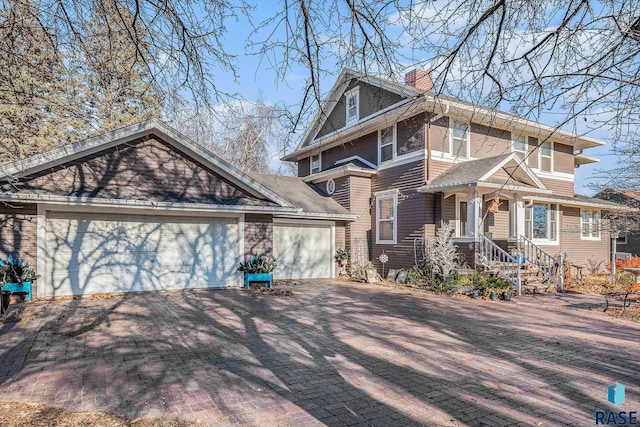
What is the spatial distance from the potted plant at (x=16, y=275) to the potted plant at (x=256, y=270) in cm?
514

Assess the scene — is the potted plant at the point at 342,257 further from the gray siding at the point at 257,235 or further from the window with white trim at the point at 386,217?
the gray siding at the point at 257,235

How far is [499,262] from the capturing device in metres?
11.0

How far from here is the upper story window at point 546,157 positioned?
15.8 m

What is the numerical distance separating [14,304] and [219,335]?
5.72 metres

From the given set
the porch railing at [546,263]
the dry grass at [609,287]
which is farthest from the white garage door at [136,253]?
the dry grass at [609,287]

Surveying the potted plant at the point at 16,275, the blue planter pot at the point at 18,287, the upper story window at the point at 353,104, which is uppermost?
the upper story window at the point at 353,104

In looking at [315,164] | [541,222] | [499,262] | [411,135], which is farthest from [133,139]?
[541,222]

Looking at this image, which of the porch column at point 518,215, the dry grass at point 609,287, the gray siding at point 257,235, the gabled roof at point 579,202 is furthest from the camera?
the gabled roof at point 579,202

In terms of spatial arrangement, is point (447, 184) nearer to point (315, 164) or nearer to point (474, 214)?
point (474, 214)

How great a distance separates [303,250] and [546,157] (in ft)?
36.4

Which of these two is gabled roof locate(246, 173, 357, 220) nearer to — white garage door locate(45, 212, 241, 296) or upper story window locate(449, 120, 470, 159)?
white garage door locate(45, 212, 241, 296)

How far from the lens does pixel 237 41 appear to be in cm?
389

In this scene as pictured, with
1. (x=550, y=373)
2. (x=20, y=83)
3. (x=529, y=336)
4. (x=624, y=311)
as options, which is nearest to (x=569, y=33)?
(x=550, y=373)

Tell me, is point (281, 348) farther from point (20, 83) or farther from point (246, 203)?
point (246, 203)
